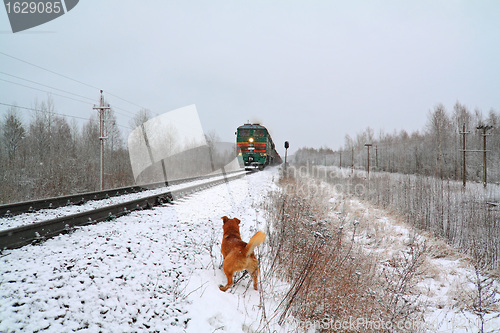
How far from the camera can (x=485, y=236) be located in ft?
28.5

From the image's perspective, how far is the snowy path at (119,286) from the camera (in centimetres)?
216

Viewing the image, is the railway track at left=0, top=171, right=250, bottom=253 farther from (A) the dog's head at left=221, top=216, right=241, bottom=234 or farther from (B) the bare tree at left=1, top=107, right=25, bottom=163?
(B) the bare tree at left=1, top=107, right=25, bottom=163

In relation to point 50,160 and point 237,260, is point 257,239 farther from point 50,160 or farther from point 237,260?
point 50,160

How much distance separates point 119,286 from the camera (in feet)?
8.82

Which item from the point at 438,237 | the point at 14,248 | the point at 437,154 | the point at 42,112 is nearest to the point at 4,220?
the point at 14,248

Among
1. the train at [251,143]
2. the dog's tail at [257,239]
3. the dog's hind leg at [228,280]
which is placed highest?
the train at [251,143]

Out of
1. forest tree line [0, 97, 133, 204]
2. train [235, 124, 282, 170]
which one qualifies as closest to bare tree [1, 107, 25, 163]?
forest tree line [0, 97, 133, 204]

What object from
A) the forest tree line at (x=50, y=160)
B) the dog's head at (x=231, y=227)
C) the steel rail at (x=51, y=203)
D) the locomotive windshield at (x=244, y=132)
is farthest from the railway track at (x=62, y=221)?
the locomotive windshield at (x=244, y=132)

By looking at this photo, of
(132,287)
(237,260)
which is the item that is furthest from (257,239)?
(132,287)

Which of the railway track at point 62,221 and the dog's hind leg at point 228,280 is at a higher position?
the railway track at point 62,221

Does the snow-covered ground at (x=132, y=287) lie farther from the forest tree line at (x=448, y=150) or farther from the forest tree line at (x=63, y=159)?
the forest tree line at (x=448, y=150)

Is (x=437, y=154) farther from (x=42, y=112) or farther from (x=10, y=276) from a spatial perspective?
(x=42, y=112)

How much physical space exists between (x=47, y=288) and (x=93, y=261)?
60 cm

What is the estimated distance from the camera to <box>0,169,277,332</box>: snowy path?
2.16m
